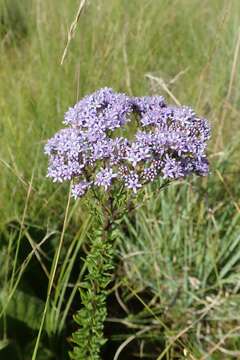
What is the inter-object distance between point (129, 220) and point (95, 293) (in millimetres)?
874

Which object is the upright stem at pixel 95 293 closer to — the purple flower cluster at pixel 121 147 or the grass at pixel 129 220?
the purple flower cluster at pixel 121 147

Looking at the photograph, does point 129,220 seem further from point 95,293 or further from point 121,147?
point 121,147

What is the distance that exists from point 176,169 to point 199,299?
91 centimetres

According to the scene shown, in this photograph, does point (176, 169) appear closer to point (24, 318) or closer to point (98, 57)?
point (24, 318)

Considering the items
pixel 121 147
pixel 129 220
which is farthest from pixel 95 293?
pixel 129 220

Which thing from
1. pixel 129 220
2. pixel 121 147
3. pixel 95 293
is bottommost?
pixel 95 293

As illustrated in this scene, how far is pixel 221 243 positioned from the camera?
7.18ft

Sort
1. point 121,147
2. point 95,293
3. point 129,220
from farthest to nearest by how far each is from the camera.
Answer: point 129,220 < point 95,293 < point 121,147

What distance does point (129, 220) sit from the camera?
2.30 metres

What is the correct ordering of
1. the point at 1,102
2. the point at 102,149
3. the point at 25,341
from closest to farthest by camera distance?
the point at 102,149
the point at 25,341
the point at 1,102

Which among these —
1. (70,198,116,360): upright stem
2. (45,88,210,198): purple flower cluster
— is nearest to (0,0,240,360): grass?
(70,198,116,360): upright stem

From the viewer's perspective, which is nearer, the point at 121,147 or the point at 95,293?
the point at 121,147

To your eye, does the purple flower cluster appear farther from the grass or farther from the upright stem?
the grass

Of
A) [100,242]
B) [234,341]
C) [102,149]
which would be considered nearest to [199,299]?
[234,341]
